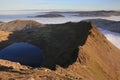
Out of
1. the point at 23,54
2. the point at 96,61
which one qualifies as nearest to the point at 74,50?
the point at 96,61

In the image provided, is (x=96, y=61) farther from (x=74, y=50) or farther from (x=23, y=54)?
(x=23, y=54)

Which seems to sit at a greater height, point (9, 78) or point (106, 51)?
point (9, 78)

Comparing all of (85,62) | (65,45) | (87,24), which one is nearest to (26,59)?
(65,45)

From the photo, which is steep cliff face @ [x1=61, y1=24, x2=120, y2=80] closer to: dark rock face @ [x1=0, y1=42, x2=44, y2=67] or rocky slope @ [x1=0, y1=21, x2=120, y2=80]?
rocky slope @ [x1=0, y1=21, x2=120, y2=80]

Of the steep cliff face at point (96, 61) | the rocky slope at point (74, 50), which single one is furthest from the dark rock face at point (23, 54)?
the steep cliff face at point (96, 61)

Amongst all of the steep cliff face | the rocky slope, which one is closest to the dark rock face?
the rocky slope

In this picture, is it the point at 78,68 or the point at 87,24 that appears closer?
the point at 78,68

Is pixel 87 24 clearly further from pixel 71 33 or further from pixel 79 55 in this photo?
pixel 79 55
